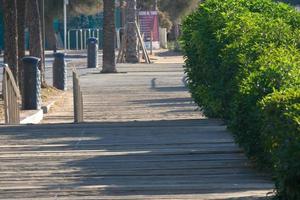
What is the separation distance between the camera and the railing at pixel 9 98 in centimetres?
1712

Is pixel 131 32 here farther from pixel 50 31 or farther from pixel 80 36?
pixel 80 36

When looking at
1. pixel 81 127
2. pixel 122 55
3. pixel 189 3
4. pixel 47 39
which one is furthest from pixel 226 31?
pixel 189 3

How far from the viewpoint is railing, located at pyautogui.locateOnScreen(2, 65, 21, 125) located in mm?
17125

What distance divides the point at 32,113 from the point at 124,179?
10.7 m

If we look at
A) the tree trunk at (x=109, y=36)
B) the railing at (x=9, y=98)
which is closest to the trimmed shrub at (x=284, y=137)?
the railing at (x=9, y=98)

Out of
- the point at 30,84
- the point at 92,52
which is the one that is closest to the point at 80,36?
the point at 92,52

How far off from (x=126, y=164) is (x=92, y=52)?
2979cm

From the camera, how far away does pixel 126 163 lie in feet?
34.1

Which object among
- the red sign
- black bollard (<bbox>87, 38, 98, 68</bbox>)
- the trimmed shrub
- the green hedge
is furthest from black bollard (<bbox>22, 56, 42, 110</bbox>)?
the red sign

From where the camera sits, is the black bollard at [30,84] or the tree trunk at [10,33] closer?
the tree trunk at [10,33]

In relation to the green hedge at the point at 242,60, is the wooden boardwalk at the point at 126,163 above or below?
below

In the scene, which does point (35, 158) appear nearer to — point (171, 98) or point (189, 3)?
point (171, 98)

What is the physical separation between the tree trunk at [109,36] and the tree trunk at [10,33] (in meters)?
15.0

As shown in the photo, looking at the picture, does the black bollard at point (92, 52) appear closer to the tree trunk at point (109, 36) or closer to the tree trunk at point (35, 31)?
the tree trunk at point (109, 36)
